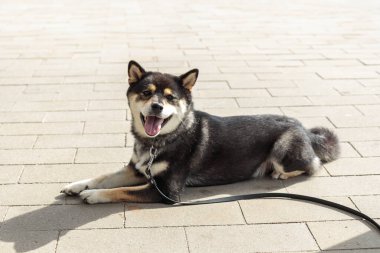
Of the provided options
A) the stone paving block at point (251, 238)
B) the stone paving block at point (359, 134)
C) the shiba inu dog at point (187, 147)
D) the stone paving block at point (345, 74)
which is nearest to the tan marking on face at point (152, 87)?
the shiba inu dog at point (187, 147)

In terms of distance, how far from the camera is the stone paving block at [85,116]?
19.7 ft

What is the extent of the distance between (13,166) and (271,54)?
5861 mm

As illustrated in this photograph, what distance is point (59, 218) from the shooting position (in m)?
3.87

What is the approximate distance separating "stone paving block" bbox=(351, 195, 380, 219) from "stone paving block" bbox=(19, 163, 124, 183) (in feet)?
7.41

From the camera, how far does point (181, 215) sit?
3943mm

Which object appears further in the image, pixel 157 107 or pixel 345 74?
pixel 345 74

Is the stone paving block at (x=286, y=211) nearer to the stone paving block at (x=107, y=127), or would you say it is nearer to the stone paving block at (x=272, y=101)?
the stone paving block at (x=107, y=127)

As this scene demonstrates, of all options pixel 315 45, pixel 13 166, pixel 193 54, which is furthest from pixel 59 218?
pixel 315 45

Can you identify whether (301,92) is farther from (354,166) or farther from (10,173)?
(10,173)

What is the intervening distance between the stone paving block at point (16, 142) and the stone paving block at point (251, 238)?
2386 millimetres

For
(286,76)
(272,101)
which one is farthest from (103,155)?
(286,76)

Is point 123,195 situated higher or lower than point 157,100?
lower

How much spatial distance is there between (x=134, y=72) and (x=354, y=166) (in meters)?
2.40

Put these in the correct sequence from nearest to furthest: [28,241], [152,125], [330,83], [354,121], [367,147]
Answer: [28,241] → [152,125] → [367,147] → [354,121] → [330,83]
